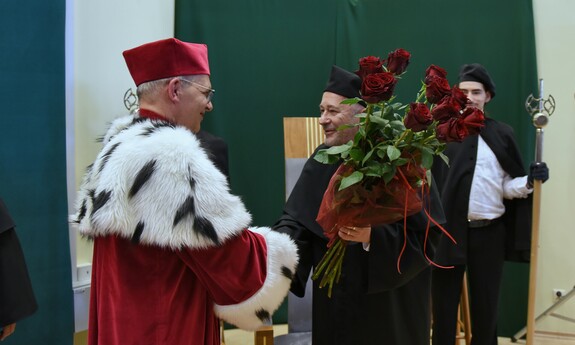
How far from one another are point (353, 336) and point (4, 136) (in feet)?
7.01

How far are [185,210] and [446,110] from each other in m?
0.75

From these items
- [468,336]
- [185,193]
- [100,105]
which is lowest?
[468,336]

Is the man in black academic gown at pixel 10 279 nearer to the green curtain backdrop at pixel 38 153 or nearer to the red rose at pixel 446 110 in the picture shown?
the green curtain backdrop at pixel 38 153

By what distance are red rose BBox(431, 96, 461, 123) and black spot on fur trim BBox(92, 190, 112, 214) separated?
0.91 m

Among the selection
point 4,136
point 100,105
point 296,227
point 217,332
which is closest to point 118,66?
point 100,105

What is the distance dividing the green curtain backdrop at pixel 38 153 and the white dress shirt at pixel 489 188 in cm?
257

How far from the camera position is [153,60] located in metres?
1.77

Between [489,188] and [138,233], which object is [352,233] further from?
[489,188]

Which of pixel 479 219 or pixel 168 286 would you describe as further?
pixel 479 219

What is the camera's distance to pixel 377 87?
5.07ft

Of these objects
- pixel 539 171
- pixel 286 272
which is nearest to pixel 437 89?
pixel 286 272

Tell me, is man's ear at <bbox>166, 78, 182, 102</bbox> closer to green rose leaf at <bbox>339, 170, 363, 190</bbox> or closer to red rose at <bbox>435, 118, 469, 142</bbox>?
green rose leaf at <bbox>339, 170, 363, 190</bbox>

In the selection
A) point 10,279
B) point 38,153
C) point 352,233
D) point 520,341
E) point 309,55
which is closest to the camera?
point 352,233

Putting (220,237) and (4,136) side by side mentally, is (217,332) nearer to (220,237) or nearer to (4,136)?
(220,237)
